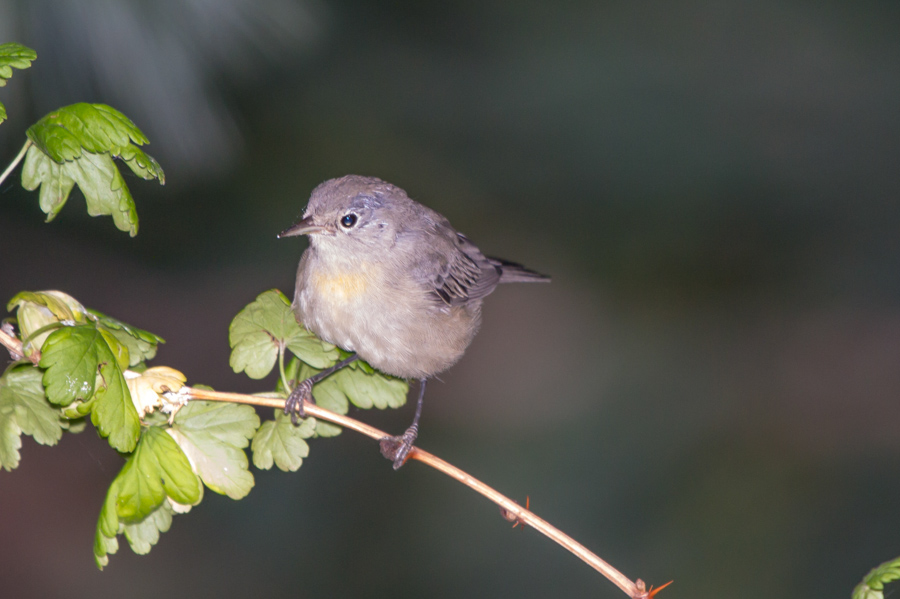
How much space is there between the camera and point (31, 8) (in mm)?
2795

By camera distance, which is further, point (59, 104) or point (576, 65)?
point (576, 65)

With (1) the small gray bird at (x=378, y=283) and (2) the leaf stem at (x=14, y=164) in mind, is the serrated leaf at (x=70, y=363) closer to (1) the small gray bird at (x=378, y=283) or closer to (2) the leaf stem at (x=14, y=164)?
(2) the leaf stem at (x=14, y=164)

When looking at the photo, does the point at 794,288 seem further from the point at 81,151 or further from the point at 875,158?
the point at 81,151

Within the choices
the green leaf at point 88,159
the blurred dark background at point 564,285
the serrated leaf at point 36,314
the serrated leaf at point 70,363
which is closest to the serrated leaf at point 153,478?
the serrated leaf at point 70,363

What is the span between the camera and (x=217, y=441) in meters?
1.77

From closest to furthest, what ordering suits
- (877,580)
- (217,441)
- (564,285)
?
(877,580), (217,441), (564,285)

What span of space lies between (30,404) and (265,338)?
0.60 m

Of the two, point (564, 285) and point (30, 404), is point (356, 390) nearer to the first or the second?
point (30, 404)

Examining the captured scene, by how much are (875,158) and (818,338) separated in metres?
1.78

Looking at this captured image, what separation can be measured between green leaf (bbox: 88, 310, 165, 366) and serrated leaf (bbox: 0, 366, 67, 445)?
0.60 ft

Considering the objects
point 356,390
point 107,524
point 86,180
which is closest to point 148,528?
point 107,524

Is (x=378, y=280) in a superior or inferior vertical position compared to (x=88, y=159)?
superior

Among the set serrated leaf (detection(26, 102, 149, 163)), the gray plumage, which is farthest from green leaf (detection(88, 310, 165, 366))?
the gray plumage

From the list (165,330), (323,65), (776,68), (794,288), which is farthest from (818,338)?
(165,330)
